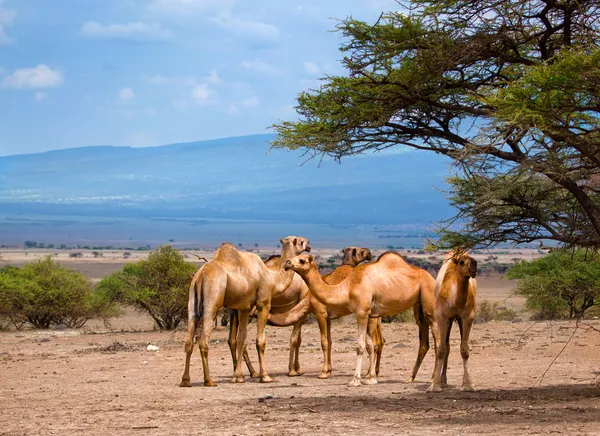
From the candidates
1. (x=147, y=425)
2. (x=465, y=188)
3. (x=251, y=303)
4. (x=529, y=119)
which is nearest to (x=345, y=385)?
(x=251, y=303)

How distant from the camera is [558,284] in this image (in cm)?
2931

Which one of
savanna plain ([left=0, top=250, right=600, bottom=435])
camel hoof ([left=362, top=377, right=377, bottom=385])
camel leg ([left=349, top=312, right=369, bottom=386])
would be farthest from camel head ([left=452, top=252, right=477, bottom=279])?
camel hoof ([left=362, top=377, right=377, bottom=385])

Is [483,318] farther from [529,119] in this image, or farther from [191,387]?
[529,119]

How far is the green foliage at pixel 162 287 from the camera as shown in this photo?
27.6 m

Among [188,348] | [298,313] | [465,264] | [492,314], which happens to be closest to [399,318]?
[492,314]

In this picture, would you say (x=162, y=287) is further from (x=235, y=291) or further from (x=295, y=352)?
(x=235, y=291)

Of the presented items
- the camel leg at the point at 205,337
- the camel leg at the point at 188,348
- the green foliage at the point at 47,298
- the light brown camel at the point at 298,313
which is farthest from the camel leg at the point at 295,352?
the green foliage at the point at 47,298

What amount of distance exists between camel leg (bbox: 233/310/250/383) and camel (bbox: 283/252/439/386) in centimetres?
154

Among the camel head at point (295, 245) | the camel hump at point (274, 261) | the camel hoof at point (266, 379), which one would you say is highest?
the camel head at point (295, 245)

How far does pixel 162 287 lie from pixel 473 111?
15688 millimetres

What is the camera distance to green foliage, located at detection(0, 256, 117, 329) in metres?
29.1

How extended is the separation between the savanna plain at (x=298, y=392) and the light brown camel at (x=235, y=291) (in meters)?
0.58

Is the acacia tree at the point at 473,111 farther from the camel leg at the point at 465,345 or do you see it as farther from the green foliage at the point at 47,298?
the green foliage at the point at 47,298

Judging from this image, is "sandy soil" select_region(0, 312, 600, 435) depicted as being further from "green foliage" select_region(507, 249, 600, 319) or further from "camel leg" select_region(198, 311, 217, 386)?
"green foliage" select_region(507, 249, 600, 319)
